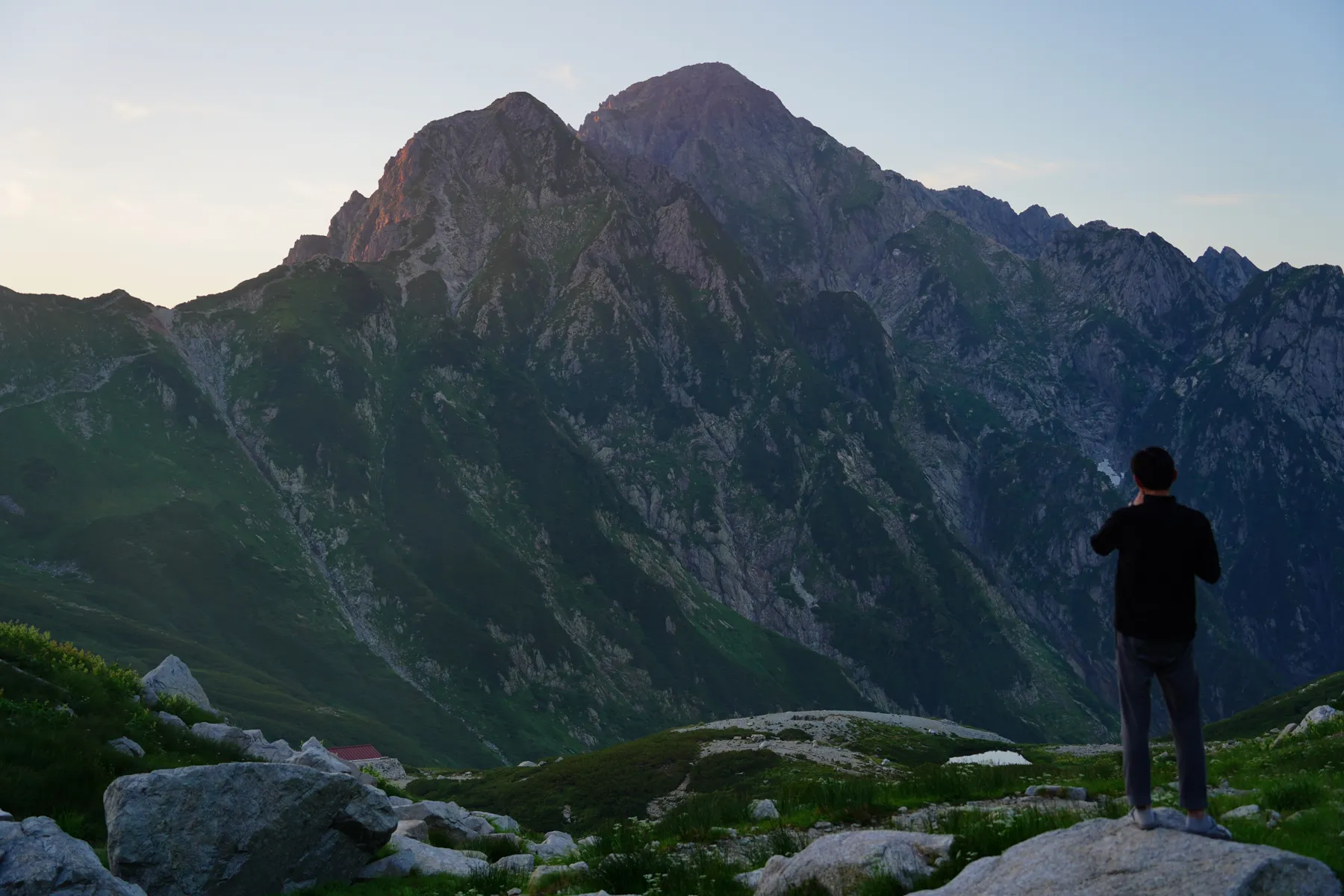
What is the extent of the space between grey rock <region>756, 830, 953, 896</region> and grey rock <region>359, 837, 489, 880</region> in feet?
29.5

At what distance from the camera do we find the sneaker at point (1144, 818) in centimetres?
1183

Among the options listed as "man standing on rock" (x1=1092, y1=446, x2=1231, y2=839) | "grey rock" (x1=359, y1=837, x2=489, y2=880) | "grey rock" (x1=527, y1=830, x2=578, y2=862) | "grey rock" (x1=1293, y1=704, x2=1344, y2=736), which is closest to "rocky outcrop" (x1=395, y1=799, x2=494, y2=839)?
"grey rock" (x1=527, y1=830, x2=578, y2=862)

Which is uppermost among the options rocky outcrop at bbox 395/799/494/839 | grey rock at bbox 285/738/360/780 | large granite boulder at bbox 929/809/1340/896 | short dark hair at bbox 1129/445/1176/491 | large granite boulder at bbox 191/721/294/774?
short dark hair at bbox 1129/445/1176/491

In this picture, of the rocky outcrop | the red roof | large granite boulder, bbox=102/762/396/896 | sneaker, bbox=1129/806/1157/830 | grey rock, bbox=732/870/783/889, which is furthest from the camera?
the red roof

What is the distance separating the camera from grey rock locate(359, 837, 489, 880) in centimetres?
2125

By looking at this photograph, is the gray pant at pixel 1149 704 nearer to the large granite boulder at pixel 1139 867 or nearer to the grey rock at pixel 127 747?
the large granite boulder at pixel 1139 867

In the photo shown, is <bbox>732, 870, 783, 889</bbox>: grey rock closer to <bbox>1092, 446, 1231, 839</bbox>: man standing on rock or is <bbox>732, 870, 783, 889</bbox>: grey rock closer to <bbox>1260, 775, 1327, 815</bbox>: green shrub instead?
<bbox>1092, 446, 1231, 839</bbox>: man standing on rock

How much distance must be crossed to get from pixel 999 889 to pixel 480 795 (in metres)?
90.1

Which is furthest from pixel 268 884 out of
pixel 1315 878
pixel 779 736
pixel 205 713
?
pixel 779 736

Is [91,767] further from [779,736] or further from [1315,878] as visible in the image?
[779,736]

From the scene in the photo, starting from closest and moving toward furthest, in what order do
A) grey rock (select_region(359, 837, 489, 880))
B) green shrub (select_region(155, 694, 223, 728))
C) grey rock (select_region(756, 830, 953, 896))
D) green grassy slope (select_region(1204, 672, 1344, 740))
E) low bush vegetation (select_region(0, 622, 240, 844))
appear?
grey rock (select_region(756, 830, 953, 896))
grey rock (select_region(359, 837, 489, 880))
low bush vegetation (select_region(0, 622, 240, 844))
green shrub (select_region(155, 694, 223, 728))
green grassy slope (select_region(1204, 672, 1344, 740))

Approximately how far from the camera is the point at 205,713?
32.3 metres

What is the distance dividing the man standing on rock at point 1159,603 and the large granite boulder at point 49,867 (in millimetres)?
15662

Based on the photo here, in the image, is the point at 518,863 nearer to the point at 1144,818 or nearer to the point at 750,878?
the point at 750,878
